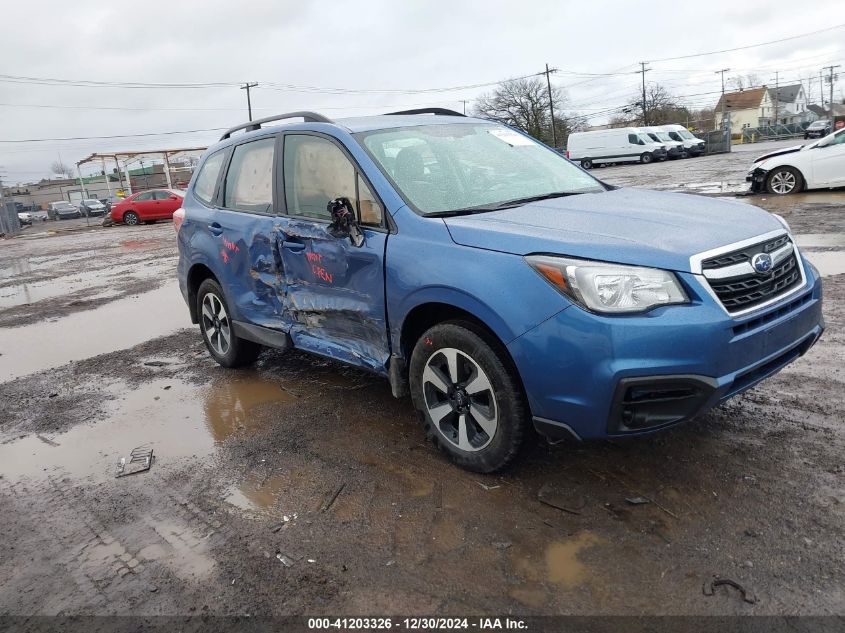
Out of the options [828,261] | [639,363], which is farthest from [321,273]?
[828,261]

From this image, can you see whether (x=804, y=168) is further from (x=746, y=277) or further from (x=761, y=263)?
(x=746, y=277)

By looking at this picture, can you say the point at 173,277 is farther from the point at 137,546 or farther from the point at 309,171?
the point at 137,546

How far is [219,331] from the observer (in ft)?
18.6

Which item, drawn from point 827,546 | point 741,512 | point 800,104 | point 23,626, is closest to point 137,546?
point 23,626

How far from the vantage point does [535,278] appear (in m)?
2.92

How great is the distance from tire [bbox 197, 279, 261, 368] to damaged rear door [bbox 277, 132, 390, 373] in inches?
42.2

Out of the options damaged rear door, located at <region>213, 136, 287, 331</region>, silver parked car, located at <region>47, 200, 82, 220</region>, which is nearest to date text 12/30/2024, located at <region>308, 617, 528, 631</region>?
damaged rear door, located at <region>213, 136, 287, 331</region>

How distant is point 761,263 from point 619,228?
0.65 meters

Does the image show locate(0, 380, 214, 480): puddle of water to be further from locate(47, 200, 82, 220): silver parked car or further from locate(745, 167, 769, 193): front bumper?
locate(47, 200, 82, 220): silver parked car

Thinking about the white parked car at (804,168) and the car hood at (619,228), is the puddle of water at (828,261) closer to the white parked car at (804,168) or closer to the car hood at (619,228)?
A: the car hood at (619,228)

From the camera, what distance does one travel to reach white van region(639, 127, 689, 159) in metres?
40.8

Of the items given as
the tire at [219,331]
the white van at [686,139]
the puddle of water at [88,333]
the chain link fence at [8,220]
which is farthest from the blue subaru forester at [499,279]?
the white van at [686,139]

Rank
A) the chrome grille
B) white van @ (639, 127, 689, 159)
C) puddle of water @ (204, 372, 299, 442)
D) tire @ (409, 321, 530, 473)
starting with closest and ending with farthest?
the chrome grille, tire @ (409, 321, 530, 473), puddle of water @ (204, 372, 299, 442), white van @ (639, 127, 689, 159)

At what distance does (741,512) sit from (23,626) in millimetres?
3045
